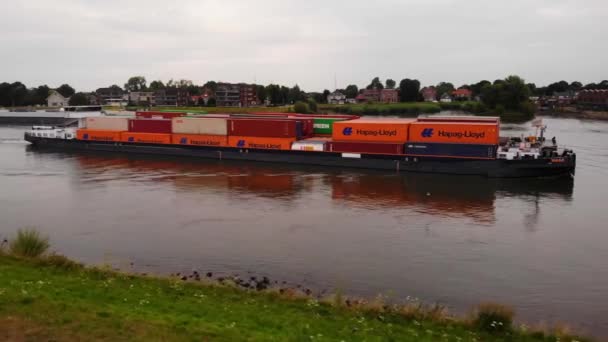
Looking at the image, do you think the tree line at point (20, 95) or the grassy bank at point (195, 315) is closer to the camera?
the grassy bank at point (195, 315)

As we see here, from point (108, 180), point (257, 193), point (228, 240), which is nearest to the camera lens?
point (228, 240)

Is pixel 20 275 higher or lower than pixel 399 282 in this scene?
higher

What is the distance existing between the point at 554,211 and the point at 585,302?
12.0 metres

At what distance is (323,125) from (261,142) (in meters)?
5.66

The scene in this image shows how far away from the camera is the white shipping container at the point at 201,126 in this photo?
41969mm

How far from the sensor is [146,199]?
26000mm

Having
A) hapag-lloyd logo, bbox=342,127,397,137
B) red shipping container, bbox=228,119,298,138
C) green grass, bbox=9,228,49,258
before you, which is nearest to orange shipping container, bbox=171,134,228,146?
red shipping container, bbox=228,119,298,138

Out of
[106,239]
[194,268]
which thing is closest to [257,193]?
[106,239]

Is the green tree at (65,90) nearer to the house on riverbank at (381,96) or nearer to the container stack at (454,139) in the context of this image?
the house on riverbank at (381,96)

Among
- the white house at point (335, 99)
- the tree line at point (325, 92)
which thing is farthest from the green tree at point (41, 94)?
the white house at point (335, 99)

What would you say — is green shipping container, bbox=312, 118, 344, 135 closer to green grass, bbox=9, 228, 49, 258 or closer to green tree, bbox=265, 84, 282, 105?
green grass, bbox=9, 228, 49, 258

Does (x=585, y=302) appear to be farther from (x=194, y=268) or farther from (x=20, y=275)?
(x=20, y=275)

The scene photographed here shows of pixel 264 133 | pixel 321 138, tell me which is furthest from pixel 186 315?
pixel 321 138

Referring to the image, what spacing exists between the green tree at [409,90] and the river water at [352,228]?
120698 mm
